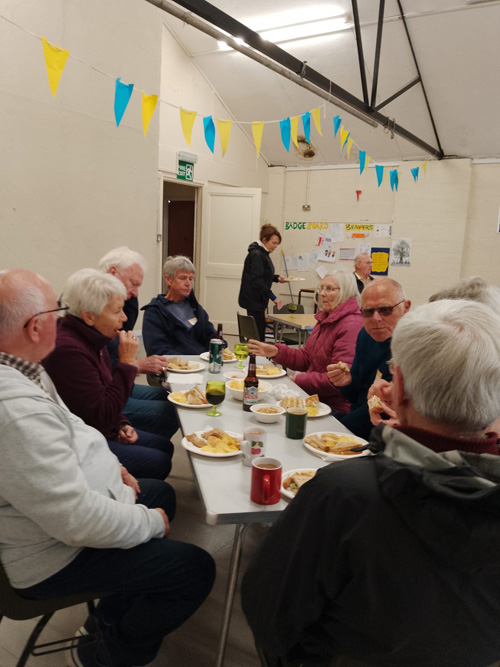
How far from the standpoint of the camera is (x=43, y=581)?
133 cm

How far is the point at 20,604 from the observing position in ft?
4.23

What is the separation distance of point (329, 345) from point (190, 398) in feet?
3.35

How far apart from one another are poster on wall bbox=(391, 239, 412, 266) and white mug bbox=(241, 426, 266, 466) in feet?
21.9

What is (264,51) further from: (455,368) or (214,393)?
(455,368)

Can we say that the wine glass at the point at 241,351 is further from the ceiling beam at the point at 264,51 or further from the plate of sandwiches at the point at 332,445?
the ceiling beam at the point at 264,51

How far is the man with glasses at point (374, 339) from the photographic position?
2322 mm

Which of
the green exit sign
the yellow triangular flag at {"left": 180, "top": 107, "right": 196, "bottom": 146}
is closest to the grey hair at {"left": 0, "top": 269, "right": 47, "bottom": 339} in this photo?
the yellow triangular flag at {"left": 180, "top": 107, "right": 196, "bottom": 146}

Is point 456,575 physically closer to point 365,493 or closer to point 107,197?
point 365,493

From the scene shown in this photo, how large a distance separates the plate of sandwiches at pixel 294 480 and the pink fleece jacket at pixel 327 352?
3.72ft

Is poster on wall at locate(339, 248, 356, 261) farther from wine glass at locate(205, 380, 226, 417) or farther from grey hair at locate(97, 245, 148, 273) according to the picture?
wine glass at locate(205, 380, 226, 417)

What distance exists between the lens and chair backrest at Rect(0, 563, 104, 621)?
4.16ft

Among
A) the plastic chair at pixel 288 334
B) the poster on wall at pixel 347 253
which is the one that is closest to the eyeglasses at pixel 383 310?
the plastic chair at pixel 288 334

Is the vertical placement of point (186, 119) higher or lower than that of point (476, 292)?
higher

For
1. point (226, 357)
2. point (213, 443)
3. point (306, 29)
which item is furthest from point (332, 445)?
point (306, 29)
